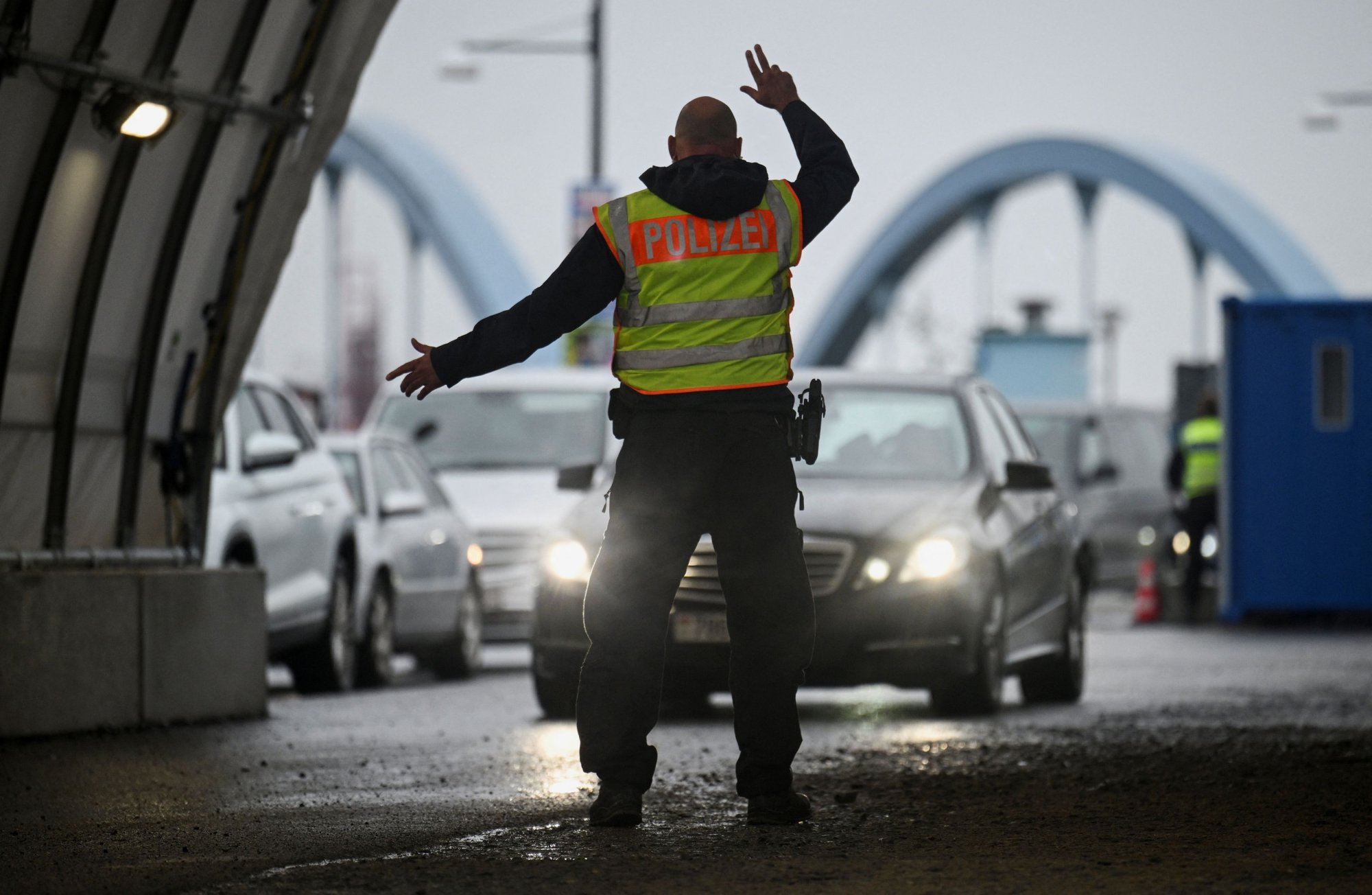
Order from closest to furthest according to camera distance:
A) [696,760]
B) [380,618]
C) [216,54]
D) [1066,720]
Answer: [696,760] < [216,54] < [1066,720] < [380,618]

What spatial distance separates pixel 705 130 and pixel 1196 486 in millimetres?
17035

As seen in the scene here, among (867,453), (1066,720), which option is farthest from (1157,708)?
(867,453)

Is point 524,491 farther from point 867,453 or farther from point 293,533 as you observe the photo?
point 867,453

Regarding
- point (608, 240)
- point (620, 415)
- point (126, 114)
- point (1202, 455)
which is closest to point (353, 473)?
point (126, 114)

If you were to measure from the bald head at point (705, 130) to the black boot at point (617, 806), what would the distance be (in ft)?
5.43

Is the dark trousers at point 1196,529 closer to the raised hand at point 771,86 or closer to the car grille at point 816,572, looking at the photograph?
the car grille at point 816,572

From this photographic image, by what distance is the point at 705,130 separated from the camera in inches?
276

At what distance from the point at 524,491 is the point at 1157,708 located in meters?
6.52

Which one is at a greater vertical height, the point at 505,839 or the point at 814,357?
the point at 814,357

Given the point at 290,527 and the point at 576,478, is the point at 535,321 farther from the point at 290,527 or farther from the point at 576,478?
the point at 290,527

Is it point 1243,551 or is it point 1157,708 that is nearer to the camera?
point 1157,708

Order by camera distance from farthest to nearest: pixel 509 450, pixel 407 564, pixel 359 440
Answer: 1. pixel 509 450
2. pixel 359 440
3. pixel 407 564

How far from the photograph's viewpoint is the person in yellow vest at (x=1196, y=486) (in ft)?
75.8

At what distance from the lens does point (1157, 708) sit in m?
12.1
